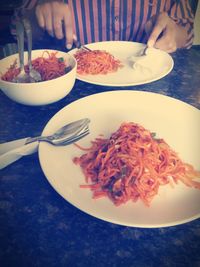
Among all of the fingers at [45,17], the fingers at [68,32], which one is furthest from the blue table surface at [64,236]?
the fingers at [45,17]

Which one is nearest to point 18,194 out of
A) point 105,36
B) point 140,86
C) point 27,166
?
point 27,166

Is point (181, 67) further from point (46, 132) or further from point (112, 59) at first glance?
point (46, 132)

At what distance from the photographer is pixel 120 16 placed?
3.79 feet

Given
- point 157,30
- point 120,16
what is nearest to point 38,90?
point 157,30

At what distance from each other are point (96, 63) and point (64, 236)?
1.74 feet

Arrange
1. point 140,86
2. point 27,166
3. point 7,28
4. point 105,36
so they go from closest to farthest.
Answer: point 27,166, point 140,86, point 105,36, point 7,28

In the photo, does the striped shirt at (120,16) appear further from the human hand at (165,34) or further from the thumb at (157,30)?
the thumb at (157,30)

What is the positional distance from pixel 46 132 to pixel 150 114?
0.24 m

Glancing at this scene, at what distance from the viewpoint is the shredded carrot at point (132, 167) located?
0.40 metres

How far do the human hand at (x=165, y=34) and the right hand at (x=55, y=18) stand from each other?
0.31 metres

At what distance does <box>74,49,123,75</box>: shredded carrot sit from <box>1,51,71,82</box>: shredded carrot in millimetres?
100

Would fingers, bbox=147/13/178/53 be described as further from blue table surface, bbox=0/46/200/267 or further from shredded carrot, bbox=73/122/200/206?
blue table surface, bbox=0/46/200/267

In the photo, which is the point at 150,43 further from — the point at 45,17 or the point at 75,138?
the point at 75,138

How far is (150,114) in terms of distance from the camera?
59 cm
